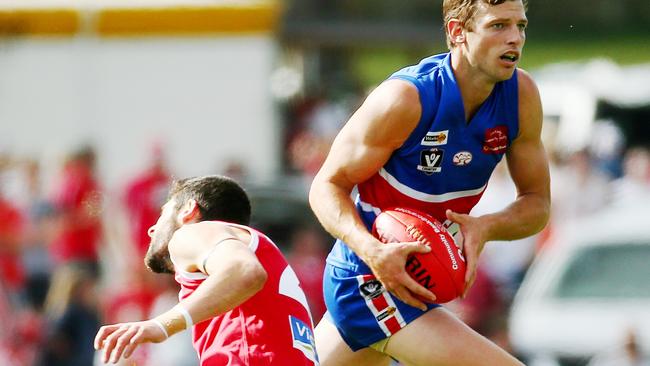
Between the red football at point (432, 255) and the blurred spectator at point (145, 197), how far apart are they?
876 centimetres

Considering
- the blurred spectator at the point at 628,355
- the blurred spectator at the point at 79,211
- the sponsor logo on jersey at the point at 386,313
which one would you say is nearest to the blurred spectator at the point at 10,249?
the blurred spectator at the point at 79,211

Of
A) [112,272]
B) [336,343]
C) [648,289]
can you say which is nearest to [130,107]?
[112,272]

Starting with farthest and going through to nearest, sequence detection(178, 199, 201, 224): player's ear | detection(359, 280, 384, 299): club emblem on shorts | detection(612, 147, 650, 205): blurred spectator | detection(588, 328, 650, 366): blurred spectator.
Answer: detection(612, 147, 650, 205): blurred spectator
detection(588, 328, 650, 366): blurred spectator
detection(359, 280, 384, 299): club emblem on shorts
detection(178, 199, 201, 224): player's ear

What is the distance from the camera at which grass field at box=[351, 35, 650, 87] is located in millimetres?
35219

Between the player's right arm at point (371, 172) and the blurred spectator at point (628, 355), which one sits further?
the blurred spectator at point (628, 355)

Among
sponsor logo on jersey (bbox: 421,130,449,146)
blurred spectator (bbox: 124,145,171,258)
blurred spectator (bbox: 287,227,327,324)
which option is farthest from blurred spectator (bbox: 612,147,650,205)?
sponsor logo on jersey (bbox: 421,130,449,146)

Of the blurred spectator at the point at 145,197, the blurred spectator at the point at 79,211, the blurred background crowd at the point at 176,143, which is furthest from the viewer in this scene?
the blurred spectator at the point at 79,211

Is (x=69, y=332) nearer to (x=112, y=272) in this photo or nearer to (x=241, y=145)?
(x=112, y=272)

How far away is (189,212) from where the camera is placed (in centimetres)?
616

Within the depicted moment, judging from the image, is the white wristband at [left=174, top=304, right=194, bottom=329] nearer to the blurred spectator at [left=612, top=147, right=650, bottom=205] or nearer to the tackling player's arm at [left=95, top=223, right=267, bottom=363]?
the tackling player's arm at [left=95, top=223, right=267, bottom=363]

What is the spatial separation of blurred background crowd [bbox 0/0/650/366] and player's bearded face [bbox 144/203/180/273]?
5.58m

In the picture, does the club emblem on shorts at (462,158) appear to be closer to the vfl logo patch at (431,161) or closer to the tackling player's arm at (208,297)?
the vfl logo patch at (431,161)

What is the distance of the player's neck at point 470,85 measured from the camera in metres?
6.25

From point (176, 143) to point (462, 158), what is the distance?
12.2m
